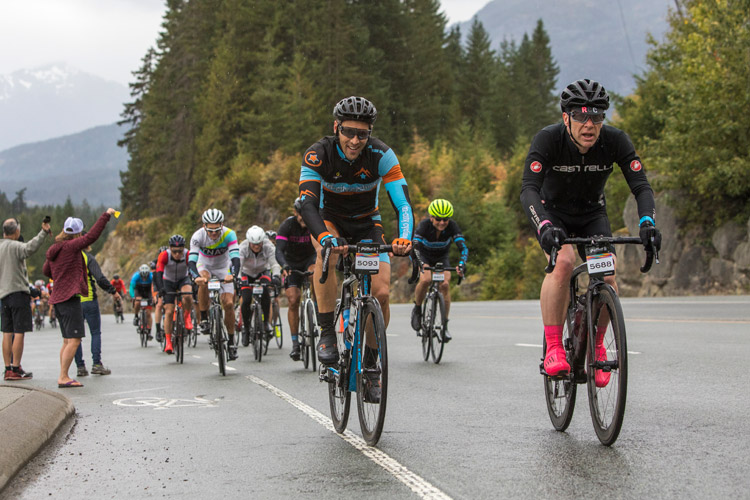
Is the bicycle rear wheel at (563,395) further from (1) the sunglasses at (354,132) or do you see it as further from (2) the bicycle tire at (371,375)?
→ (1) the sunglasses at (354,132)

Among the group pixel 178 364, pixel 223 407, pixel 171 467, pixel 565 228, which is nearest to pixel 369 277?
pixel 565 228

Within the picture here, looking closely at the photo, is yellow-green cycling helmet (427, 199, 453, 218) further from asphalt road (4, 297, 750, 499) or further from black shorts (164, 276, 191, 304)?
black shorts (164, 276, 191, 304)

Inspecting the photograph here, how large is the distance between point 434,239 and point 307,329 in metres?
2.36

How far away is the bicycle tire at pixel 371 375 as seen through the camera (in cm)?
568

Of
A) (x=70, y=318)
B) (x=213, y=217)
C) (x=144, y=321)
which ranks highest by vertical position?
(x=213, y=217)

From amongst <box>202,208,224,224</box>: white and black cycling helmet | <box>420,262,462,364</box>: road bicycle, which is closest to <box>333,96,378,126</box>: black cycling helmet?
<box>420,262,462,364</box>: road bicycle

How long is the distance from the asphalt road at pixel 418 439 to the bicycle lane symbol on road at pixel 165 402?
25 mm

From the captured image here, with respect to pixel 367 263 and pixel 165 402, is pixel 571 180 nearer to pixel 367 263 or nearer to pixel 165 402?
pixel 367 263

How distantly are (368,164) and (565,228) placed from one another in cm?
159

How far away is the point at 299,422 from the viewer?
287 inches

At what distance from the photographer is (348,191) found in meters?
6.96

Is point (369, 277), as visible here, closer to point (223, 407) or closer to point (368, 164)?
point (368, 164)

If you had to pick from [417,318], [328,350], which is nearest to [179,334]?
[417,318]

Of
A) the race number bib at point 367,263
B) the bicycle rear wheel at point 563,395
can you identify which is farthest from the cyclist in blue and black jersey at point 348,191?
the bicycle rear wheel at point 563,395
